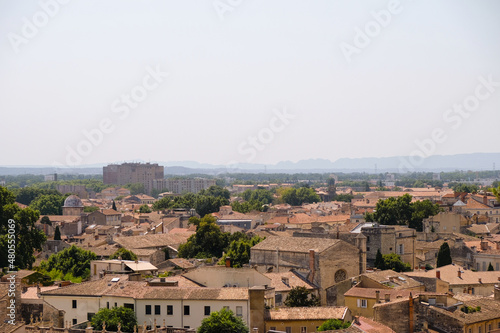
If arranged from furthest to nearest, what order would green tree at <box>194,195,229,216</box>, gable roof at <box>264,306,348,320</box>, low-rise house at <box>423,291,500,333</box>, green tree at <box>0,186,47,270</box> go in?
green tree at <box>194,195,229,216</box>, green tree at <box>0,186,47,270</box>, gable roof at <box>264,306,348,320</box>, low-rise house at <box>423,291,500,333</box>

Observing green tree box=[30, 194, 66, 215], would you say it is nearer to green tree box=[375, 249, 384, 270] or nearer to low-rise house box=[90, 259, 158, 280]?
green tree box=[375, 249, 384, 270]

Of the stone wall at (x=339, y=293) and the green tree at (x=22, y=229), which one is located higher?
the green tree at (x=22, y=229)

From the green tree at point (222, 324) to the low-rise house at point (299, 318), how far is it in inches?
61.6

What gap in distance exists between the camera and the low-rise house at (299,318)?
2775 cm

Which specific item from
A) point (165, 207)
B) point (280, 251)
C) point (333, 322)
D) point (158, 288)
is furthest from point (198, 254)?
point (165, 207)

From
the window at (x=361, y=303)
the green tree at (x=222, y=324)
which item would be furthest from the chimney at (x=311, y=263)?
the green tree at (x=222, y=324)

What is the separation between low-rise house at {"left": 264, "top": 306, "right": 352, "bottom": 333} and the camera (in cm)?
2775

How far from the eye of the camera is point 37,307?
29656mm

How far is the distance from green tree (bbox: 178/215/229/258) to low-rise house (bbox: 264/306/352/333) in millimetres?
25375

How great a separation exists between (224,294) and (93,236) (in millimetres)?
40160

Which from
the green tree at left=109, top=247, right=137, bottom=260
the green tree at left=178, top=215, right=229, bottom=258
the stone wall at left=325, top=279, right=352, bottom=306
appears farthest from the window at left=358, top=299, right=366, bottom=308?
the green tree at left=178, top=215, right=229, bottom=258

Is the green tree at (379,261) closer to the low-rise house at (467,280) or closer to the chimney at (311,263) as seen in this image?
the low-rise house at (467,280)

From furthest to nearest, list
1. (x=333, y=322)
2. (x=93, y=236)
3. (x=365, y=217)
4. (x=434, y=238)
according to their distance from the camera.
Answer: (x=365, y=217), (x=93, y=236), (x=434, y=238), (x=333, y=322)

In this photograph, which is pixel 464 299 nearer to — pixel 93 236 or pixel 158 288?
pixel 158 288
